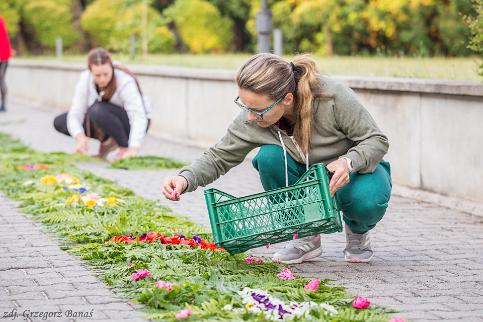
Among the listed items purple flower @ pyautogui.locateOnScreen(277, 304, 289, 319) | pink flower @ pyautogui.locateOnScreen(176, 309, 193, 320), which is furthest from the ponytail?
pink flower @ pyautogui.locateOnScreen(176, 309, 193, 320)

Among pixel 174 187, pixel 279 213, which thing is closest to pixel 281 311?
pixel 279 213

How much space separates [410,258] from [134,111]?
5.14m

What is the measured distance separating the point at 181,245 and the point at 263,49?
317 inches

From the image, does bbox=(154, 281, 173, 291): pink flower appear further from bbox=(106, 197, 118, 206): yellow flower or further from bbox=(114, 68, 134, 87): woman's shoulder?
bbox=(114, 68, 134, 87): woman's shoulder

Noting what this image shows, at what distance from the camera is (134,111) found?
424 inches

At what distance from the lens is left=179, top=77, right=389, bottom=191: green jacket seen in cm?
550

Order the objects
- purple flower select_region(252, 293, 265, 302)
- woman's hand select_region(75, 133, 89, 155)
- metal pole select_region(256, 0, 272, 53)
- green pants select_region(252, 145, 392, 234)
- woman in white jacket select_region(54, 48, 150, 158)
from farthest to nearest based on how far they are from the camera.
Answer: metal pole select_region(256, 0, 272, 53) → woman in white jacket select_region(54, 48, 150, 158) → woman's hand select_region(75, 133, 89, 155) → green pants select_region(252, 145, 392, 234) → purple flower select_region(252, 293, 265, 302)

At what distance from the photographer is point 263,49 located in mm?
13859

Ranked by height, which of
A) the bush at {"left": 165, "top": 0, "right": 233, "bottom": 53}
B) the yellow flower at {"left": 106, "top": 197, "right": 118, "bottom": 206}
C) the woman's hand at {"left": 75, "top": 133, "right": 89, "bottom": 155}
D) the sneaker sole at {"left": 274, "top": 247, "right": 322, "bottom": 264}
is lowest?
the bush at {"left": 165, "top": 0, "right": 233, "bottom": 53}

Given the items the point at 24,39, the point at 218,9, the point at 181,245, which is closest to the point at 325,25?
the point at 218,9

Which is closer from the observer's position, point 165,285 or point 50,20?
point 165,285

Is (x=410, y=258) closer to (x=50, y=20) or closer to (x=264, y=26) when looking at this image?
(x=264, y=26)

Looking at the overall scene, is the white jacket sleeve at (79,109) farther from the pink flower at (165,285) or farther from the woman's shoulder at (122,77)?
the pink flower at (165,285)

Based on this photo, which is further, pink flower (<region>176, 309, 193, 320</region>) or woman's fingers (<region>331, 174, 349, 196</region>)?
woman's fingers (<region>331, 174, 349, 196</region>)
